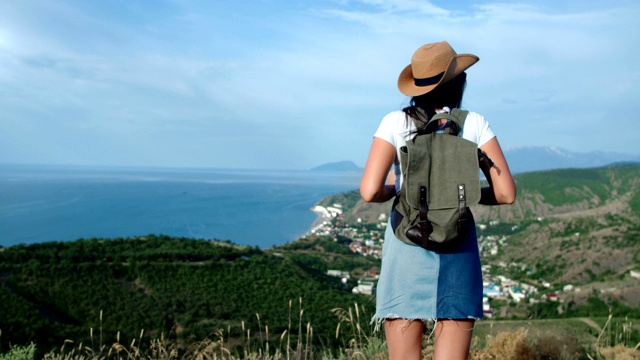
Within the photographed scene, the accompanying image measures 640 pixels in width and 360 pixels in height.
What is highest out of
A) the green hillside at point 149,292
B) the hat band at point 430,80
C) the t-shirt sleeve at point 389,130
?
the hat band at point 430,80

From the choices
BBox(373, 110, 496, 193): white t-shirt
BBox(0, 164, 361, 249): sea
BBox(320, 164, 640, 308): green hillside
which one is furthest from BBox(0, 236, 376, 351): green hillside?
BBox(0, 164, 361, 249): sea

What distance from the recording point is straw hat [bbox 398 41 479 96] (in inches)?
78.6

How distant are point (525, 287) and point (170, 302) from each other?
20.5 m

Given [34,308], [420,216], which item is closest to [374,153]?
[420,216]

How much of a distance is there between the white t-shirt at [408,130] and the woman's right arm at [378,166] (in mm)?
24

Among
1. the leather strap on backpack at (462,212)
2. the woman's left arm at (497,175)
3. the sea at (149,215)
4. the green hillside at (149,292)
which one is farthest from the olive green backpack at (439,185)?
the sea at (149,215)

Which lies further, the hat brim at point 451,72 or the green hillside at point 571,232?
the green hillside at point 571,232

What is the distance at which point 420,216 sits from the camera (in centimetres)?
183

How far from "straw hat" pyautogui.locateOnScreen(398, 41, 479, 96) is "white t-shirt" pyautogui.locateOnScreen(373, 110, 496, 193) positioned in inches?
6.7

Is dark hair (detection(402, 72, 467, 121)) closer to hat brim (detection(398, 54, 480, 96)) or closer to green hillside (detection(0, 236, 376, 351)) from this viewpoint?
hat brim (detection(398, 54, 480, 96))

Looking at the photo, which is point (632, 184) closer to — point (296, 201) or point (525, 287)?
point (525, 287)

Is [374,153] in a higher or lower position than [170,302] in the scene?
higher

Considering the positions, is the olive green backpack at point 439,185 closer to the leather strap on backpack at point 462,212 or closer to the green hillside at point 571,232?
the leather strap on backpack at point 462,212

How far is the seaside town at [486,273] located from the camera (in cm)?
2395
